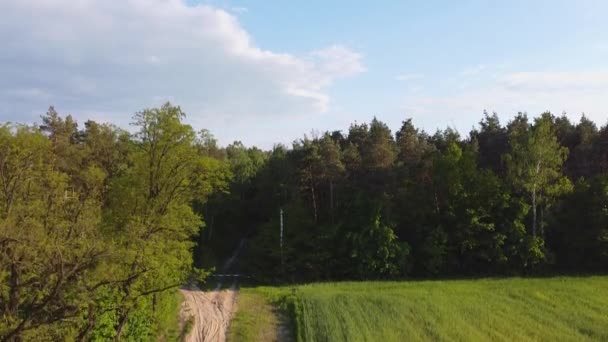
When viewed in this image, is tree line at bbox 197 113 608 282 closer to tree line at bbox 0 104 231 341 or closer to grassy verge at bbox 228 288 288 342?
grassy verge at bbox 228 288 288 342

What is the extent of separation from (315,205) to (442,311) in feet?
75.4

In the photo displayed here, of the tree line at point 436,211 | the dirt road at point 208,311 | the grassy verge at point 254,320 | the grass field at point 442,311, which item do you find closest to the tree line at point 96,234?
the dirt road at point 208,311

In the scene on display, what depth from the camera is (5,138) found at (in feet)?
68.3

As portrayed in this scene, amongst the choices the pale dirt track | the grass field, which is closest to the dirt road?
the pale dirt track

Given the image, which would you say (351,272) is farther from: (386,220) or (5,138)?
(5,138)

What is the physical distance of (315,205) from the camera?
53406 millimetres

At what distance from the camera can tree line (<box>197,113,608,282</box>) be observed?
1833 inches

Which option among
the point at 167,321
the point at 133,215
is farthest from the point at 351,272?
the point at 133,215

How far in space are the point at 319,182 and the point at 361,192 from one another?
15.5 ft

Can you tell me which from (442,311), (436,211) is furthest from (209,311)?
(436,211)

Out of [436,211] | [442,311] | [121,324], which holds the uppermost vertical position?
[436,211]

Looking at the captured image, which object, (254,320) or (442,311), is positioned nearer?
(442,311)

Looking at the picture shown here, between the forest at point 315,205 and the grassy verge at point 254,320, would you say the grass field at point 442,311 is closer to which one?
the grassy verge at point 254,320

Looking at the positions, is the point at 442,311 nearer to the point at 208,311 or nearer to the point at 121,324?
the point at 208,311
